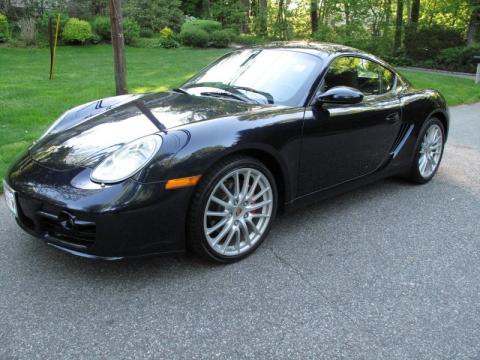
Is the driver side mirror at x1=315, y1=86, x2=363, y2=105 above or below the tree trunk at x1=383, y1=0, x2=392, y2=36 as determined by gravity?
below

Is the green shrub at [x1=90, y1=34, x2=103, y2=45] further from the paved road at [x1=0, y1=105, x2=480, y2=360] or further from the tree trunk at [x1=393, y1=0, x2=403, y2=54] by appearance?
the paved road at [x1=0, y1=105, x2=480, y2=360]

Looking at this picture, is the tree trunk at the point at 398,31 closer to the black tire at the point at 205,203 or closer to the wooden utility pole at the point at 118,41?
the wooden utility pole at the point at 118,41

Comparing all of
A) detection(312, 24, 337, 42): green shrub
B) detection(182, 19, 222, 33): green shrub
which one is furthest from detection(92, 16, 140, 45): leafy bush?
detection(312, 24, 337, 42): green shrub

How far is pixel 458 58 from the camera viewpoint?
15.4m

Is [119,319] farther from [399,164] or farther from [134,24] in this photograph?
[134,24]

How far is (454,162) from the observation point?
18.1 ft

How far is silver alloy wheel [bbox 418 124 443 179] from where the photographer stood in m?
4.59

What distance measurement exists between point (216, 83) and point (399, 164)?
1.84 metres

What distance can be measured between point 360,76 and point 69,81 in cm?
723

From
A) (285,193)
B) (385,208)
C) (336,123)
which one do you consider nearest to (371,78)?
(336,123)

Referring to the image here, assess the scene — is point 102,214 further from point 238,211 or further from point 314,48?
point 314,48

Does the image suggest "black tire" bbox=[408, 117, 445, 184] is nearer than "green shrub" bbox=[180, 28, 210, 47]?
Yes

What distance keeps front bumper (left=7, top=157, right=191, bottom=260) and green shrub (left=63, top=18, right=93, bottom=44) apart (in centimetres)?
1553

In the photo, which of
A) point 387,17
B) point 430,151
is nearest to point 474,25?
point 387,17
